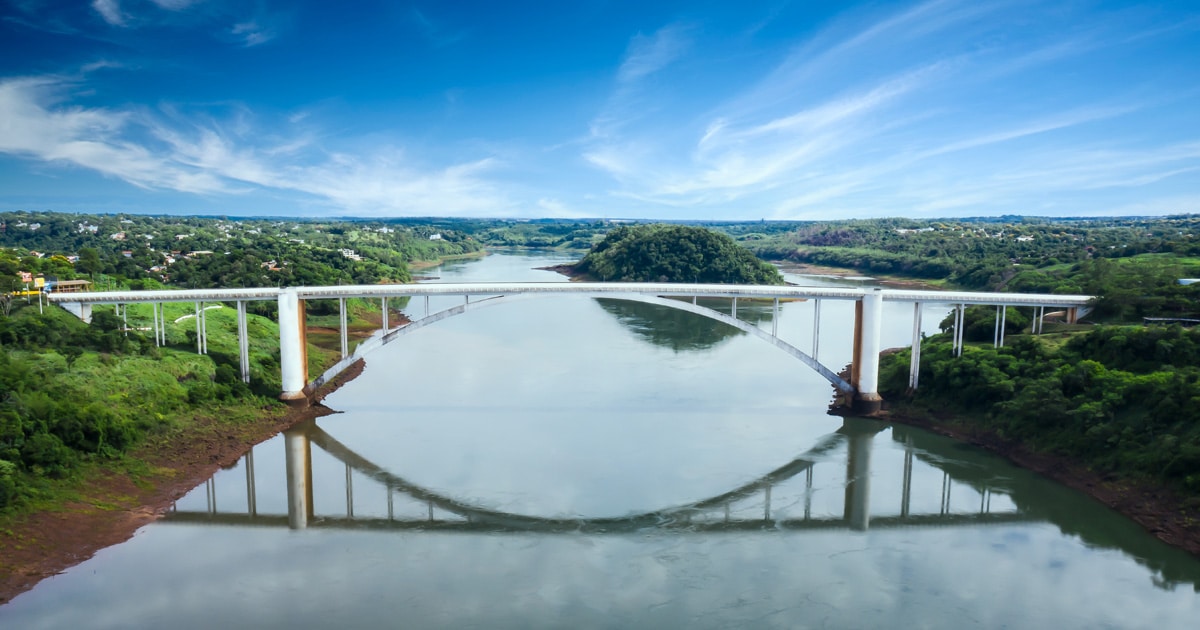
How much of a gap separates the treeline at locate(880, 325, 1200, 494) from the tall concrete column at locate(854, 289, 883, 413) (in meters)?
1.21

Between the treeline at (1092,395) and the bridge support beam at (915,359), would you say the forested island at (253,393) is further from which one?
the bridge support beam at (915,359)

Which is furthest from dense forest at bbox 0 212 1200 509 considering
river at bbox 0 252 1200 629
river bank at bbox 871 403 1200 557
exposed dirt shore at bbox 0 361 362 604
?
river at bbox 0 252 1200 629

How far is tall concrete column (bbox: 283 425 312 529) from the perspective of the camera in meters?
17.2

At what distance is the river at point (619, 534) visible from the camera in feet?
42.3

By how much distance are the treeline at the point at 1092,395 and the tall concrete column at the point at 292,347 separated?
60.4ft

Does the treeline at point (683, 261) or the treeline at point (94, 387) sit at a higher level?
the treeline at point (683, 261)

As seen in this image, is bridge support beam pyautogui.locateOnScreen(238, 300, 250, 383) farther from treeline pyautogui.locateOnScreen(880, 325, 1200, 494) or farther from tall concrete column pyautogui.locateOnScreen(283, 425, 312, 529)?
treeline pyautogui.locateOnScreen(880, 325, 1200, 494)

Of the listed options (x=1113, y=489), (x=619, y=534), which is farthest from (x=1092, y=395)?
(x=619, y=534)

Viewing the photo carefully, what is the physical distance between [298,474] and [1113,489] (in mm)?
19084

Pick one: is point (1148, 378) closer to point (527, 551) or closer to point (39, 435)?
point (527, 551)

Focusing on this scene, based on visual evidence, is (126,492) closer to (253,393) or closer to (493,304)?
(253,393)

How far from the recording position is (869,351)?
77.2ft

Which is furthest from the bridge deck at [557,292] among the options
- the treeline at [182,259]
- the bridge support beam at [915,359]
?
the treeline at [182,259]

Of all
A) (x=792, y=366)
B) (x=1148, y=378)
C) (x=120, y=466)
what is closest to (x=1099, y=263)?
(x=792, y=366)
